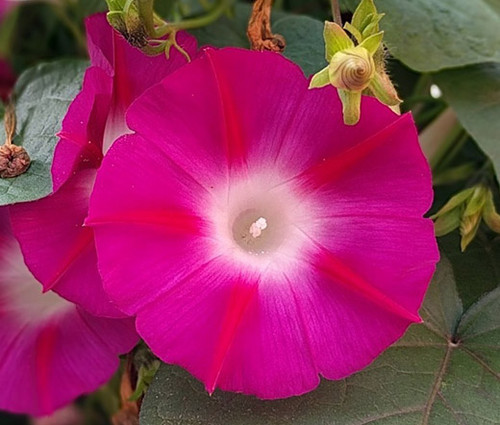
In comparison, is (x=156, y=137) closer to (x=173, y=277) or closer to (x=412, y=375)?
(x=173, y=277)

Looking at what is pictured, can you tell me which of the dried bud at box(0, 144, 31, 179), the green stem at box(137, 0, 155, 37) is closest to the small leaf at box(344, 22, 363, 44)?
the green stem at box(137, 0, 155, 37)

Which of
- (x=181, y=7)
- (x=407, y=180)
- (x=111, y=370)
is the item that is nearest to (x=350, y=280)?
(x=407, y=180)

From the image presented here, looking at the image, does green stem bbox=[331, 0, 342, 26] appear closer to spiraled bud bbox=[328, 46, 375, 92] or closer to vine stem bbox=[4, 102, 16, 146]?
spiraled bud bbox=[328, 46, 375, 92]

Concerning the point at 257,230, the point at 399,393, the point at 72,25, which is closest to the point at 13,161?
the point at 257,230

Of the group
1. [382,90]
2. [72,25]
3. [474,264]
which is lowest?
[474,264]

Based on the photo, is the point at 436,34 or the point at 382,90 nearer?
the point at 382,90

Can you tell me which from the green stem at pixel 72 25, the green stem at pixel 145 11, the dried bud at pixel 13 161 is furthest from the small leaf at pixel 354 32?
the green stem at pixel 72 25

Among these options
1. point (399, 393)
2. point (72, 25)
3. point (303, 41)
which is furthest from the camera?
point (72, 25)

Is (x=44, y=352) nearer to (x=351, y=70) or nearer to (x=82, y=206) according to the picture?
(x=82, y=206)
